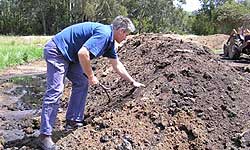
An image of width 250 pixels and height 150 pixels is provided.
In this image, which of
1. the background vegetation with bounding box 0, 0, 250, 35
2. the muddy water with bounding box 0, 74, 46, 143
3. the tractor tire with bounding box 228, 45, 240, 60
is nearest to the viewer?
the muddy water with bounding box 0, 74, 46, 143

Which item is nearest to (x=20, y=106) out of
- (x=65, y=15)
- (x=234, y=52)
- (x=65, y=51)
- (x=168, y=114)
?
(x=65, y=51)

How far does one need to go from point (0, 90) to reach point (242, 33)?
9318 millimetres

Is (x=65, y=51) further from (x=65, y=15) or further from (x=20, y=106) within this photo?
(x=65, y=15)

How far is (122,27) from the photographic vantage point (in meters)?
5.16

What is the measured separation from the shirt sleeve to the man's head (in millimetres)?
184

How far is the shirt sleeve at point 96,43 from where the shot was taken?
16.3 feet

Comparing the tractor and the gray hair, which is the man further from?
the tractor

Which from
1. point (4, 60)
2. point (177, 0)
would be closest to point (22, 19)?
Result: point (177, 0)

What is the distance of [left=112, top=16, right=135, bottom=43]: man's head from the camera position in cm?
514

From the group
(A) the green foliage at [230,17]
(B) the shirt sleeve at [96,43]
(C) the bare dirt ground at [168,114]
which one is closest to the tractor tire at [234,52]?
(C) the bare dirt ground at [168,114]

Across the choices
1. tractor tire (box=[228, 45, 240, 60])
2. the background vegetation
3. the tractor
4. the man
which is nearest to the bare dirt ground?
the man

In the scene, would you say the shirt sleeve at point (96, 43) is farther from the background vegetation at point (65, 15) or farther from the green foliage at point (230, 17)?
the background vegetation at point (65, 15)

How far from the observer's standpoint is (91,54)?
5.03 metres

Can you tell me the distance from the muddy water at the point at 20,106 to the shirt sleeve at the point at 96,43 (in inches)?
85.2
